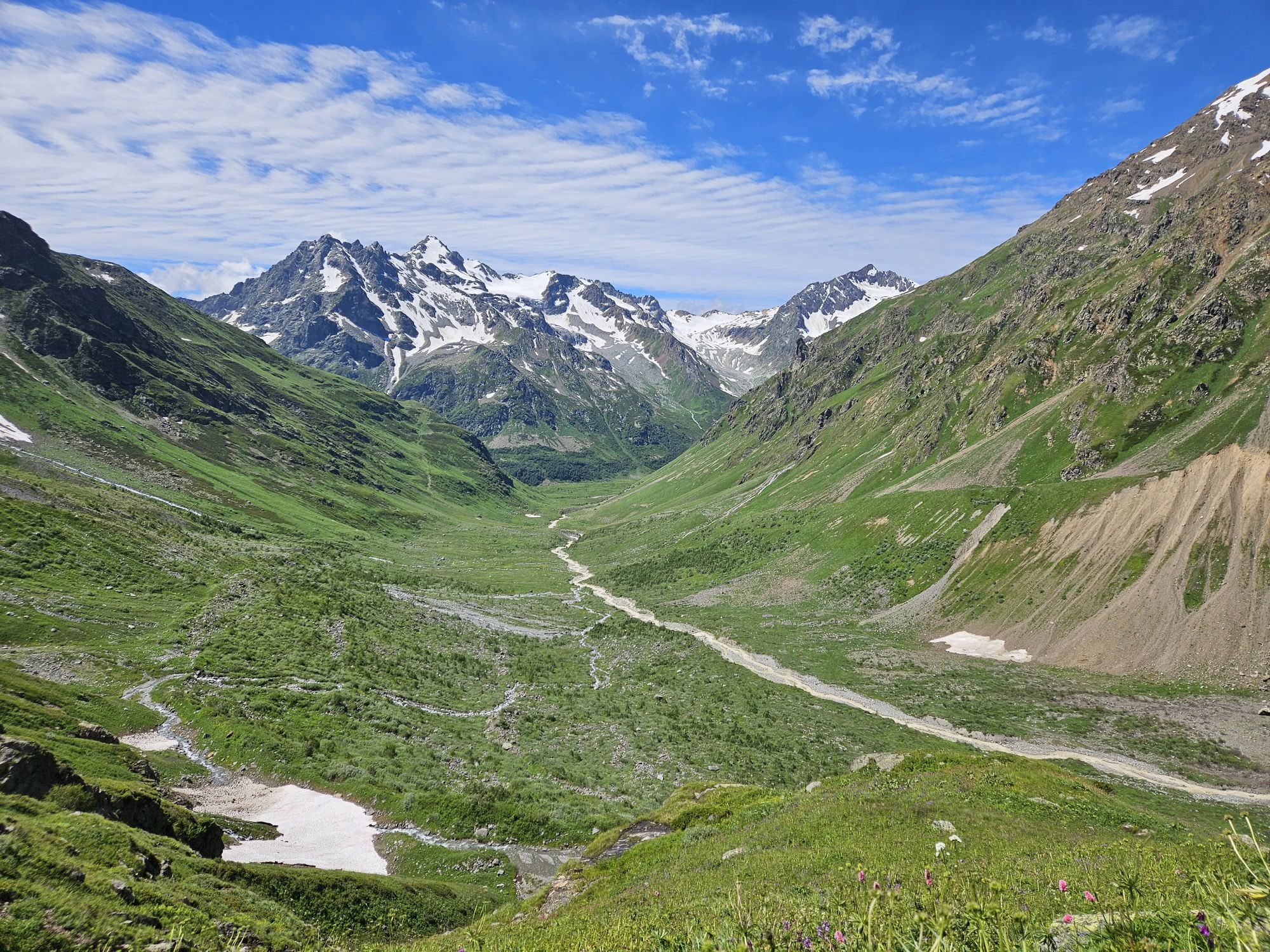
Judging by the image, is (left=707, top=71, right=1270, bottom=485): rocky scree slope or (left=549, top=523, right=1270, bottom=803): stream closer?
(left=549, top=523, right=1270, bottom=803): stream

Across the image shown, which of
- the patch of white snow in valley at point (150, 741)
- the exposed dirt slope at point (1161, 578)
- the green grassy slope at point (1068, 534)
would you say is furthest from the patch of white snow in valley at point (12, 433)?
the exposed dirt slope at point (1161, 578)

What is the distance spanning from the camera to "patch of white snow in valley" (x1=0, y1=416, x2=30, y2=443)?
12294cm

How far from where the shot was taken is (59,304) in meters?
192

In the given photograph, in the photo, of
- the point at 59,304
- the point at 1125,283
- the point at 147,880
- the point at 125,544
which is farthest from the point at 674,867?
the point at 59,304

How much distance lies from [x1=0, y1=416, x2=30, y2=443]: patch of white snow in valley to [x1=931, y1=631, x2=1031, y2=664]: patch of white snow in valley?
578 ft

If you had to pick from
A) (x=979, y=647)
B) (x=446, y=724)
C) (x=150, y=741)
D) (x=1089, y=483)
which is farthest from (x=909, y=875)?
(x=1089, y=483)

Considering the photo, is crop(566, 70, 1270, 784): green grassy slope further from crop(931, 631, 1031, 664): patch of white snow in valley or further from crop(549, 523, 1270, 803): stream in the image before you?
crop(549, 523, 1270, 803): stream

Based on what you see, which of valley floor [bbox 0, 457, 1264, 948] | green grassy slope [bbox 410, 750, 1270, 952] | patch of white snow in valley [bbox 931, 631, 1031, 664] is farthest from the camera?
patch of white snow in valley [bbox 931, 631, 1031, 664]

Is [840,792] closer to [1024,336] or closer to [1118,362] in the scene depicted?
[1118,362]

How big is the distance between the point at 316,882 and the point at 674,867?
45.0 ft

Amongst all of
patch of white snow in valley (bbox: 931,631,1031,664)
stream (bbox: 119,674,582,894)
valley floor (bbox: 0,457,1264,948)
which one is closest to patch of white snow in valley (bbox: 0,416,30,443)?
valley floor (bbox: 0,457,1264,948)

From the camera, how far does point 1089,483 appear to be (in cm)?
9319

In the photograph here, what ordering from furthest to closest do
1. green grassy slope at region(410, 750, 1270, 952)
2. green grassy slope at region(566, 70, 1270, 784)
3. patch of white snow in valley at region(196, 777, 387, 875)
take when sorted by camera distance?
green grassy slope at region(566, 70, 1270, 784) < patch of white snow in valley at region(196, 777, 387, 875) < green grassy slope at region(410, 750, 1270, 952)

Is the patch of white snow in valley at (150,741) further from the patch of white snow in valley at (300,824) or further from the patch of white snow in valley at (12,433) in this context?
the patch of white snow in valley at (12,433)
